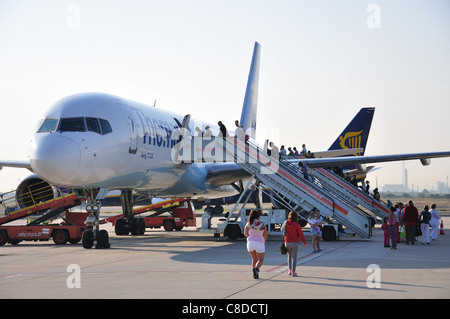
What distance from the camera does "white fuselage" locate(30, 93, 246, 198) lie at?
1595cm

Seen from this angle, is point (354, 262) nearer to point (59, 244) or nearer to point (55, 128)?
point (55, 128)

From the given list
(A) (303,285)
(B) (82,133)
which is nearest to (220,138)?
(B) (82,133)

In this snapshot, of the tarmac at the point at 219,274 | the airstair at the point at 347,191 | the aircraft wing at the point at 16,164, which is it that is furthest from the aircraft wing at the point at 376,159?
the aircraft wing at the point at 16,164

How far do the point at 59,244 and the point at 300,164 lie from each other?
969cm

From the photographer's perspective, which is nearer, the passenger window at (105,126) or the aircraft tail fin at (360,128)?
the passenger window at (105,126)

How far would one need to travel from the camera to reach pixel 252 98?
34.8 meters

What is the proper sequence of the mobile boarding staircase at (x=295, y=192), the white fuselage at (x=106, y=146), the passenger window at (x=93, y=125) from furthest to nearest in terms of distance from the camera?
the mobile boarding staircase at (x=295, y=192) → the passenger window at (x=93, y=125) → the white fuselage at (x=106, y=146)

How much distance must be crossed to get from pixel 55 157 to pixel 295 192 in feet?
28.1

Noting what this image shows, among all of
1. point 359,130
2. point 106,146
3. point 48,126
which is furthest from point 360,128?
point 48,126

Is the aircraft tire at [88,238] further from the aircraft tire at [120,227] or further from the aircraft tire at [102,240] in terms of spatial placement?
the aircraft tire at [120,227]

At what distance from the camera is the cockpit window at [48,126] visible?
54.6ft

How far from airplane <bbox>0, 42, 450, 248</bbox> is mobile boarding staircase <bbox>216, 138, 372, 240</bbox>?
8.35ft

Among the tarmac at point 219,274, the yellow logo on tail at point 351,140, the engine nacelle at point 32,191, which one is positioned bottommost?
the tarmac at point 219,274

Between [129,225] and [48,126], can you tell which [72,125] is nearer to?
[48,126]
